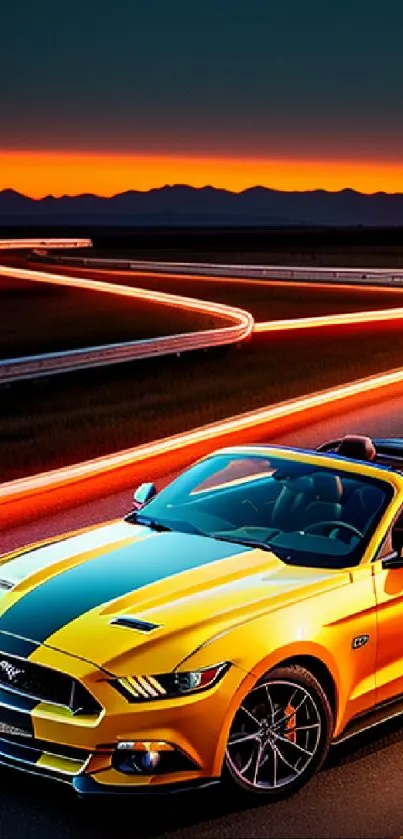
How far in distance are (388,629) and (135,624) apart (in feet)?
4.82

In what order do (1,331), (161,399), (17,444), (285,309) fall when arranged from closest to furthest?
(17,444) < (161,399) < (1,331) < (285,309)

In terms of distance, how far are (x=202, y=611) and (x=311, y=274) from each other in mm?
71379

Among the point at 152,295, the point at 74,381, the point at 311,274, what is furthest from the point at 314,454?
the point at 311,274

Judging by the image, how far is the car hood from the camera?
20.8 feet

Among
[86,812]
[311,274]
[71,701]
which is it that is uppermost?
[71,701]

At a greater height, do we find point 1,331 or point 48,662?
point 48,662

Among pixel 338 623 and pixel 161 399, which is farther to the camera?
pixel 161 399

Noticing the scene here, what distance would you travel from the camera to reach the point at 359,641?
702 centimetres

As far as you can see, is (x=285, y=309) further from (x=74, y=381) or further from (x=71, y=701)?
(x=71, y=701)

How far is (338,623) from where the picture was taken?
688 centimetres

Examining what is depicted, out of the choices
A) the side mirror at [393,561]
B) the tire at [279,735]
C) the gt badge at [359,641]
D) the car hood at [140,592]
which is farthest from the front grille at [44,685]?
the side mirror at [393,561]

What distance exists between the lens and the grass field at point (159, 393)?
19.9m

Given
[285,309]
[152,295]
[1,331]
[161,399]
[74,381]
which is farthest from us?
[152,295]

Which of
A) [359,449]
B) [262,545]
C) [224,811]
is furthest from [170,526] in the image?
[224,811]
